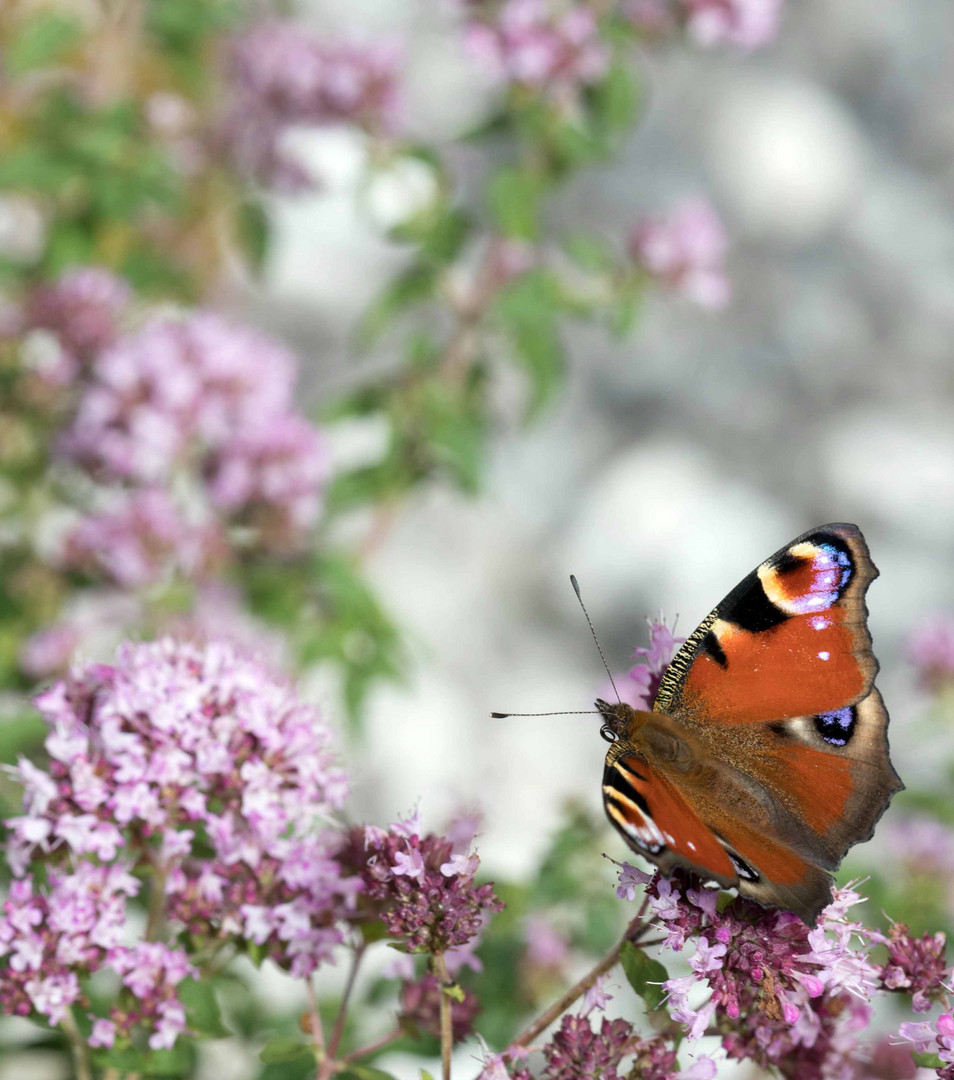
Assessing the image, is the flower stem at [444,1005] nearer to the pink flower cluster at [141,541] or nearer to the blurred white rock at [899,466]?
the pink flower cluster at [141,541]

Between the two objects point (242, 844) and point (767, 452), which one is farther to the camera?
point (767, 452)

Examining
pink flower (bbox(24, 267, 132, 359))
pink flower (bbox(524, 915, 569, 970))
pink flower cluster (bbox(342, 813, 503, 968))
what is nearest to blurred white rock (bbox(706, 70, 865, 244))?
pink flower (bbox(24, 267, 132, 359))

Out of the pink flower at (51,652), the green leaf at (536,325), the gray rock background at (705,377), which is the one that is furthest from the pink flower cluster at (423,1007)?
the gray rock background at (705,377)

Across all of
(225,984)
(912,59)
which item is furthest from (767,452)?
(225,984)

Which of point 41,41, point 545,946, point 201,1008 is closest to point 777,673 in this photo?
point 201,1008

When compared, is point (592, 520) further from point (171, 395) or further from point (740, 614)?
point (740, 614)

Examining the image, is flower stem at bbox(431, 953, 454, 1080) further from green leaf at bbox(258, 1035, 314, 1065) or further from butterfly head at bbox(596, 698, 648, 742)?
butterfly head at bbox(596, 698, 648, 742)
